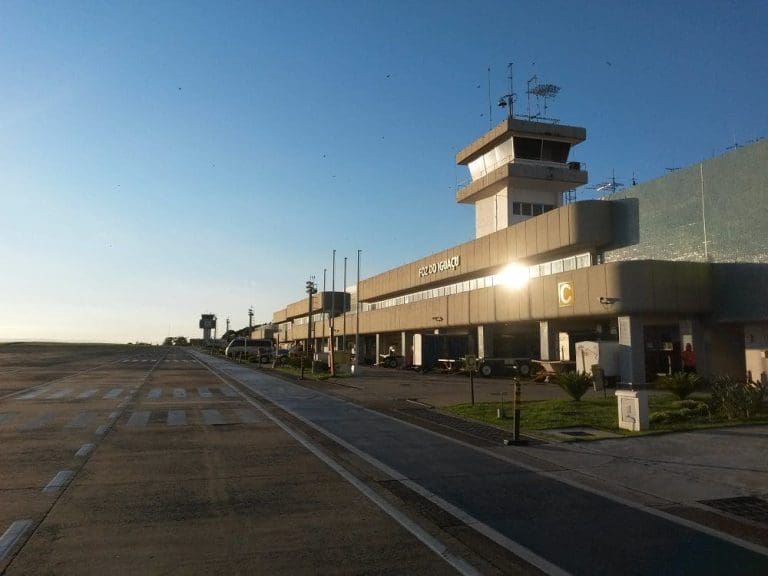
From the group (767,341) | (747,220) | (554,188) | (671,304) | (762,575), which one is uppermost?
(554,188)

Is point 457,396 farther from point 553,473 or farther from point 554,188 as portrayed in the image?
point 554,188

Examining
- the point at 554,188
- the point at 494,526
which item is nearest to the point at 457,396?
the point at 494,526

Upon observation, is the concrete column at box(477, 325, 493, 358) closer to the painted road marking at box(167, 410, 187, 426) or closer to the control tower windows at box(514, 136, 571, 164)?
the control tower windows at box(514, 136, 571, 164)

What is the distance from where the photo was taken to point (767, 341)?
2738 centimetres

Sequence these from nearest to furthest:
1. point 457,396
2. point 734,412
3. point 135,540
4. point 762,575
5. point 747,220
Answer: point 762,575, point 135,540, point 734,412, point 457,396, point 747,220

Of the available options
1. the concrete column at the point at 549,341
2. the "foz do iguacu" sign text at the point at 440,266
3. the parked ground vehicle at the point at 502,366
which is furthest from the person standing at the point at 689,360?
the "foz do iguacu" sign text at the point at 440,266

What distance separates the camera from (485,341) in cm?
4481

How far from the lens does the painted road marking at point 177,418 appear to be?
15.1 metres

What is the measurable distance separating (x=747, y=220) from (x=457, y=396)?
14777 mm

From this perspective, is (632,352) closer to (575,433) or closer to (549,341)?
(549,341)

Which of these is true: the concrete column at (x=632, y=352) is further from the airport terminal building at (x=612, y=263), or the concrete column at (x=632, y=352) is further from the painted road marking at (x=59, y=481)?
the painted road marking at (x=59, y=481)

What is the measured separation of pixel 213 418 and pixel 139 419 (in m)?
1.82

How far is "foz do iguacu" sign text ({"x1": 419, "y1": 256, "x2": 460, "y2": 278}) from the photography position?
4869cm

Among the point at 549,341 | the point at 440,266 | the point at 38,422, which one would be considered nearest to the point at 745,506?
the point at 38,422
